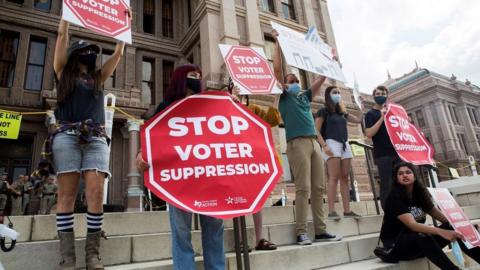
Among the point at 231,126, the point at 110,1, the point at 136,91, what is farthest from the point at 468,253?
the point at 136,91

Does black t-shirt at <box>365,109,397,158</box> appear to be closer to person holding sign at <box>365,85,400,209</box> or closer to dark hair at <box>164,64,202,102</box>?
person holding sign at <box>365,85,400,209</box>

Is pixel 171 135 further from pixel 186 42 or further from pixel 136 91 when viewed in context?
pixel 186 42

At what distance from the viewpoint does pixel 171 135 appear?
206cm

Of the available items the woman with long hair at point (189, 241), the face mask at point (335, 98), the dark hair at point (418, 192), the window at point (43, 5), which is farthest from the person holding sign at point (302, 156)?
A: the window at point (43, 5)

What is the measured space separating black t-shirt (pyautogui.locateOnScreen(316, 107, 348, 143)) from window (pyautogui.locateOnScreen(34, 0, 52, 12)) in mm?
14053

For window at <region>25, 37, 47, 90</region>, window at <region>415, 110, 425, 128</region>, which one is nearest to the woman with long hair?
window at <region>25, 37, 47, 90</region>

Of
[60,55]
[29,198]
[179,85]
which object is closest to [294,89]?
[179,85]

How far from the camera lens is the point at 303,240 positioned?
11.1ft

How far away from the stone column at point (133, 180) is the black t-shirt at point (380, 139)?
8.38 metres

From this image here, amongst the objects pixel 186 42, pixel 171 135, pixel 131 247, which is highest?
pixel 186 42

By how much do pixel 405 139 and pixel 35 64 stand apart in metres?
13.9

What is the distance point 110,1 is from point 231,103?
2.21m

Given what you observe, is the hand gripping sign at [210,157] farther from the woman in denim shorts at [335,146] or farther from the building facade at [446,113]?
the building facade at [446,113]

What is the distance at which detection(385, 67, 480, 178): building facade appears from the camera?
35.5 m
